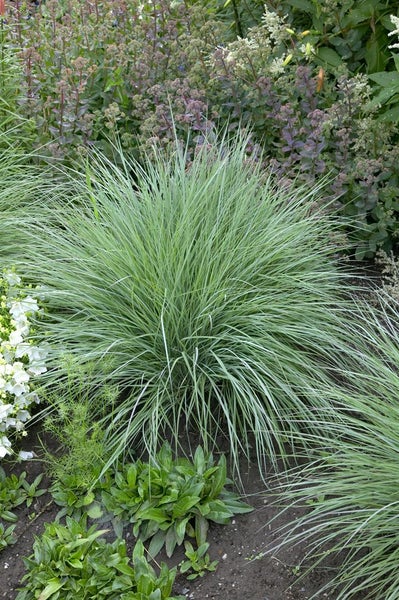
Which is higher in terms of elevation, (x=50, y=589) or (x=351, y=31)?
(x=351, y=31)

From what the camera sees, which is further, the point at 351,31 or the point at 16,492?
the point at 351,31

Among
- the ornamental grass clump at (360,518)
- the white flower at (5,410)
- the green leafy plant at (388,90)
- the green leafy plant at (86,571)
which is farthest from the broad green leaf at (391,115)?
the green leafy plant at (86,571)

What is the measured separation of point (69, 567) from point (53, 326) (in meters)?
1.01

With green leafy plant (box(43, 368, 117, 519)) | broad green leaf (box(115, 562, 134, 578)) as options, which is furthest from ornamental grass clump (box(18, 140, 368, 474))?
broad green leaf (box(115, 562, 134, 578))

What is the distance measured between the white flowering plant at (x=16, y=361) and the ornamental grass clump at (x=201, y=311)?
10 cm

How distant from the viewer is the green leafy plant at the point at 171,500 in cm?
301

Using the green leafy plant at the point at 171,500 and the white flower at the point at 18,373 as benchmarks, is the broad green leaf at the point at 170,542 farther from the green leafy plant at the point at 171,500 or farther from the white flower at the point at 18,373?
the white flower at the point at 18,373

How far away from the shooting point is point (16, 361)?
3.52 m

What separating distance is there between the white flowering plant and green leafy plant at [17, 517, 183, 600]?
0.42m

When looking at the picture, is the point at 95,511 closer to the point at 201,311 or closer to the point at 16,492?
the point at 16,492

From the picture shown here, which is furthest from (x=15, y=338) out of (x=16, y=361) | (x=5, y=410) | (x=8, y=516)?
(x=8, y=516)

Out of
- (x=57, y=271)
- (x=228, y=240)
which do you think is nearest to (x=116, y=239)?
(x=57, y=271)

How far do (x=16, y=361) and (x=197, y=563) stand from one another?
1.15 metres

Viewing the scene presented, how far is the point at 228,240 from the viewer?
3564 millimetres
